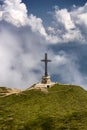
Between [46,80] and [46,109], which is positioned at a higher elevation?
[46,80]

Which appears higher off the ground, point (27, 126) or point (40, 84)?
point (40, 84)

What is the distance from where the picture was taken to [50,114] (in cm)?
16825

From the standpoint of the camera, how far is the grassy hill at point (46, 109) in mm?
157625

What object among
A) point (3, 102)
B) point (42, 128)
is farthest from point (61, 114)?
point (3, 102)

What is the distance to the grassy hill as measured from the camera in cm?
15762

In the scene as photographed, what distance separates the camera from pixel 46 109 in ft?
570

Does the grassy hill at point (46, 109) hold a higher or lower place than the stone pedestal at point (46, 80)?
lower

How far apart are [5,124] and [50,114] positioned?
64.2ft

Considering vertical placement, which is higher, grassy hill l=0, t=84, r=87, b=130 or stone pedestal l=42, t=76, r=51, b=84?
stone pedestal l=42, t=76, r=51, b=84

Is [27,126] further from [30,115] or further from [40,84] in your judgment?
[40,84]

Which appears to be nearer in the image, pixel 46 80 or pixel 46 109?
pixel 46 109

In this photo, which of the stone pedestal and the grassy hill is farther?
the stone pedestal

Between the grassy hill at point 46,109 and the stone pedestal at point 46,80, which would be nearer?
the grassy hill at point 46,109

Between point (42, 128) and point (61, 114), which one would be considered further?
point (61, 114)
